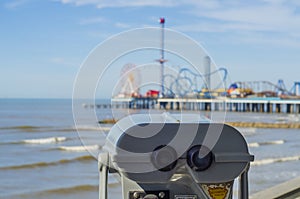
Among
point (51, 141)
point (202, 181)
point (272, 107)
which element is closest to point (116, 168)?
point (202, 181)

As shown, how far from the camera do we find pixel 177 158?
2.21 m

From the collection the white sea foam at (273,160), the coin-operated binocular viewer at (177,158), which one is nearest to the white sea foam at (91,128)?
the coin-operated binocular viewer at (177,158)

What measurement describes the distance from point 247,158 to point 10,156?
16963 mm

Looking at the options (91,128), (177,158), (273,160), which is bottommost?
(273,160)

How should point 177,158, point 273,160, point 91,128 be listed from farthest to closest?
point 273,160 < point 91,128 < point 177,158

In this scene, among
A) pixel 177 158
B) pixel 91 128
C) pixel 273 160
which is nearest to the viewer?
pixel 177 158

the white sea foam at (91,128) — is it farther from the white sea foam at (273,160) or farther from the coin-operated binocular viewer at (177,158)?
the white sea foam at (273,160)

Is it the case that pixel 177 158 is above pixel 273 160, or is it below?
above

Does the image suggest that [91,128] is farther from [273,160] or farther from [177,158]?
[273,160]

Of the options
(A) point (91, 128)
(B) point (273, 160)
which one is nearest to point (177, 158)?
(A) point (91, 128)

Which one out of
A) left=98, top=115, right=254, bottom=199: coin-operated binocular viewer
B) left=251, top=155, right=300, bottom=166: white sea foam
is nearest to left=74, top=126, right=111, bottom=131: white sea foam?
left=98, top=115, right=254, bottom=199: coin-operated binocular viewer

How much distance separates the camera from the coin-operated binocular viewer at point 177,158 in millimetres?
2209

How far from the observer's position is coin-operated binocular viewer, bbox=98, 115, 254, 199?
7.25 ft

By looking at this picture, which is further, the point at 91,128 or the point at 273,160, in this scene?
the point at 273,160
